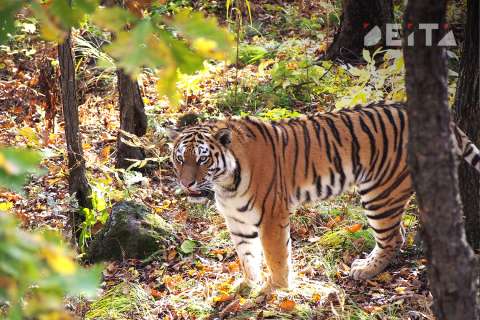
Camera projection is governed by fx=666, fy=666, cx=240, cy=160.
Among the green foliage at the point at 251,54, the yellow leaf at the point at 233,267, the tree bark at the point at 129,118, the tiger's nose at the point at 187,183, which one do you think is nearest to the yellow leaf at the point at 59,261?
the tiger's nose at the point at 187,183

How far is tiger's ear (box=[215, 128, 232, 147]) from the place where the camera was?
473cm

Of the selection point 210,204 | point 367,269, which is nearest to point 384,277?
point 367,269

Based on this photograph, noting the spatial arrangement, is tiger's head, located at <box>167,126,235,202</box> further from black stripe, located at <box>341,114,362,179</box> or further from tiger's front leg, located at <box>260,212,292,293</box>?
black stripe, located at <box>341,114,362,179</box>

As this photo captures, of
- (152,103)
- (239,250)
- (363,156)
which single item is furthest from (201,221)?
(152,103)

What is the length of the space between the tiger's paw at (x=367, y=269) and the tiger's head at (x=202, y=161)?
129cm

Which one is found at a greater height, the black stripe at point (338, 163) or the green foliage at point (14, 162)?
the green foliage at point (14, 162)

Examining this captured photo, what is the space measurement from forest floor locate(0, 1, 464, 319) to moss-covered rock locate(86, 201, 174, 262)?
0.11m

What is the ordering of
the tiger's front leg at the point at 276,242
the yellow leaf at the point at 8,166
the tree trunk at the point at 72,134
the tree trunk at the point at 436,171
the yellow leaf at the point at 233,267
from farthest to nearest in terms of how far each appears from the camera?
1. the tree trunk at the point at 72,134
2. the yellow leaf at the point at 233,267
3. the tiger's front leg at the point at 276,242
4. the tree trunk at the point at 436,171
5. the yellow leaf at the point at 8,166

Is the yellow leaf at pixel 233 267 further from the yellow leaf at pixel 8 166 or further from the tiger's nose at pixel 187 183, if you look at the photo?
the yellow leaf at pixel 8 166

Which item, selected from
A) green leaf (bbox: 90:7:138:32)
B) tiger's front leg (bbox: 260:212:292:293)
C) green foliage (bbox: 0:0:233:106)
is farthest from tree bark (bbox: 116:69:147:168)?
green leaf (bbox: 90:7:138:32)

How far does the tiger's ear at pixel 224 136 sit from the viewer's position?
4730 millimetres

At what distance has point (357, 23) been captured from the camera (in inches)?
374

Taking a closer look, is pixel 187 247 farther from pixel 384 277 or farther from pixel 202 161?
pixel 384 277

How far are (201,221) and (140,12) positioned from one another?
4520 mm
